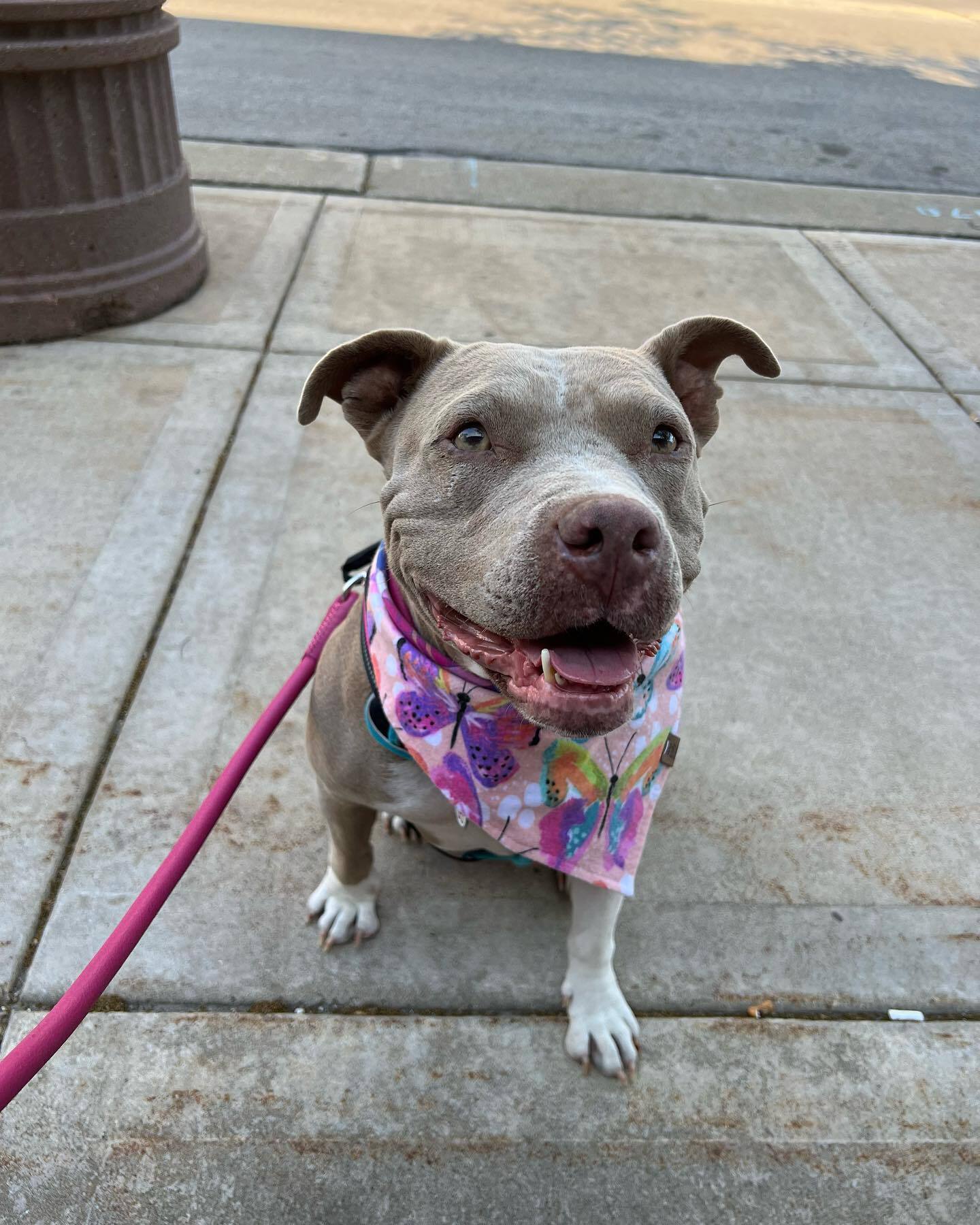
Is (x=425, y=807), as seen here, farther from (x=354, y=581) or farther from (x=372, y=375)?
(x=372, y=375)

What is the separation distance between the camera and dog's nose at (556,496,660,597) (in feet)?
5.18

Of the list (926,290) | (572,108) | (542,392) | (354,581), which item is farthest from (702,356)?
(572,108)

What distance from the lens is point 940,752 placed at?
3141mm

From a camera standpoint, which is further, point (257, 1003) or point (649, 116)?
point (649, 116)

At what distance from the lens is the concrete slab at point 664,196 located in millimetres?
7164

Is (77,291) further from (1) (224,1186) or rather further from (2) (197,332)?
(1) (224,1186)

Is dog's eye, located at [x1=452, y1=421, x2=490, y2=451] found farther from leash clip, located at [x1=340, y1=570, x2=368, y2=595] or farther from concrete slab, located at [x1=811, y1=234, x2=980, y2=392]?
concrete slab, located at [x1=811, y1=234, x2=980, y2=392]

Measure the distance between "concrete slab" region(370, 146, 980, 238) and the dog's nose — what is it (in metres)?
6.13

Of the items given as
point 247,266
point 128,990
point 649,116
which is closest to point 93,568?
point 128,990

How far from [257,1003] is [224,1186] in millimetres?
416

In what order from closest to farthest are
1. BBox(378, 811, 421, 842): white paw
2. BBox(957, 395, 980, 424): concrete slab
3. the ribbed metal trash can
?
BBox(378, 811, 421, 842): white paw, the ribbed metal trash can, BBox(957, 395, 980, 424): concrete slab

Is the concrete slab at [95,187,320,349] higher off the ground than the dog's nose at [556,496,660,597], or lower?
lower

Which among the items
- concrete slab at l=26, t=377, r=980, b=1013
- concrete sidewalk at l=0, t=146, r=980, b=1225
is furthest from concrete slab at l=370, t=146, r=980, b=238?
concrete slab at l=26, t=377, r=980, b=1013

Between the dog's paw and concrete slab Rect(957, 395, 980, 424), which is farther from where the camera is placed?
concrete slab Rect(957, 395, 980, 424)
